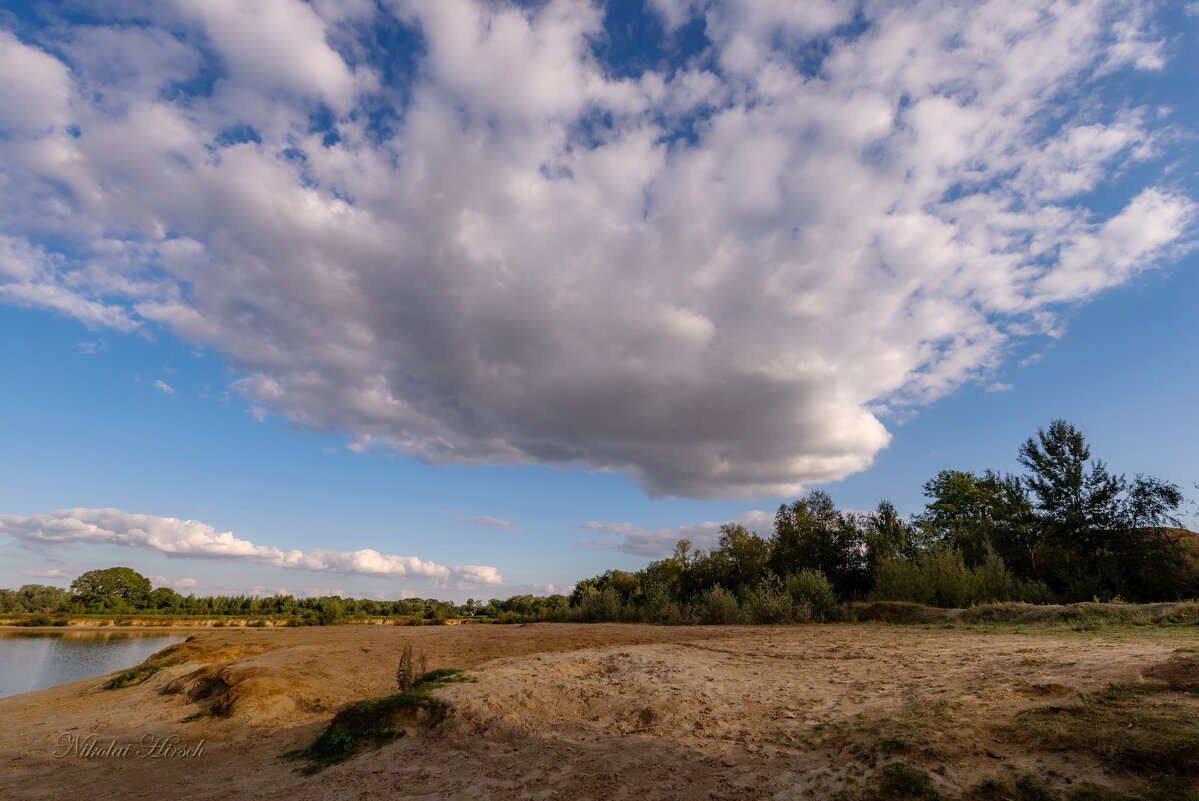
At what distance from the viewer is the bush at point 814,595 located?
21.5 m

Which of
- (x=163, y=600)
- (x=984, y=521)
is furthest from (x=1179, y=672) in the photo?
(x=163, y=600)

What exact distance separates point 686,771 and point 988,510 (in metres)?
46.3

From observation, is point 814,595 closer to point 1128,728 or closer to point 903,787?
point 1128,728

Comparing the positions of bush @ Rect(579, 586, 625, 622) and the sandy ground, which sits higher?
bush @ Rect(579, 586, 625, 622)

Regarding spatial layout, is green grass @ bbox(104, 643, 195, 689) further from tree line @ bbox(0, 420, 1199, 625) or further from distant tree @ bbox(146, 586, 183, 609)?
distant tree @ bbox(146, 586, 183, 609)

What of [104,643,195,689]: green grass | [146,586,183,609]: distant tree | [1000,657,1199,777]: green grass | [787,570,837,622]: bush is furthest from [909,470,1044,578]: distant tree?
[146,586,183,609]: distant tree

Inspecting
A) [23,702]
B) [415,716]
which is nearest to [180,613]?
[23,702]

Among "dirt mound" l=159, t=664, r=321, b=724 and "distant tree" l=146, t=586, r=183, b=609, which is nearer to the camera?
"dirt mound" l=159, t=664, r=321, b=724

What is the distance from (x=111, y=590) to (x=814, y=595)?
102 m

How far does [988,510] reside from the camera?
138 feet

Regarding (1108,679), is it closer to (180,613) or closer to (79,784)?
(79,784)

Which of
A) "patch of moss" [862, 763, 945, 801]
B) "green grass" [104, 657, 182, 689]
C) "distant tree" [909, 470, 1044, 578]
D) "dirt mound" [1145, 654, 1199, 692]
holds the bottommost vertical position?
"green grass" [104, 657, 182, 689]

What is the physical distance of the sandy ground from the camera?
5.95m

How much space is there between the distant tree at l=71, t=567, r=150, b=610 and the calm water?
45404 mm
